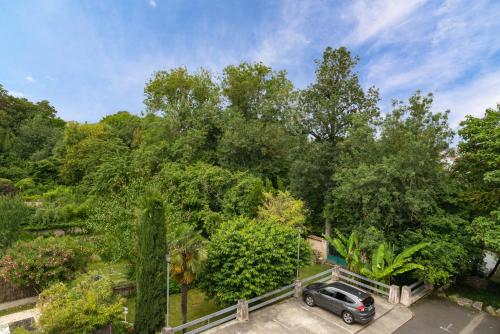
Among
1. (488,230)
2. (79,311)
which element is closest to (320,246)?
(488,230)

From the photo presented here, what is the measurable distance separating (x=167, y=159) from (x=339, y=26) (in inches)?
716

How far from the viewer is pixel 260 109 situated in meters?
30.0

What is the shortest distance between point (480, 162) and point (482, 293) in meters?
7.66

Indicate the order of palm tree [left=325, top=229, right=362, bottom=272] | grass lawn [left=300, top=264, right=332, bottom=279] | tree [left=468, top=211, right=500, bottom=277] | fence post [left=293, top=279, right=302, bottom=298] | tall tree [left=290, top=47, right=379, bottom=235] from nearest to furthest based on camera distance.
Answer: tree [left=468, top=211, right=500, bottom=277]
fence post [left=293, top=279, right=302, bottom=298]
palm tree [left=325, top=229, right=362, bottom=272]
grass lawn [left=300, top=264, right=332, bottom=279]
tall tree [left=290, top=47, right=379, bottom=235]

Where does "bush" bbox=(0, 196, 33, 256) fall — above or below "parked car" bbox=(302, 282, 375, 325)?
above

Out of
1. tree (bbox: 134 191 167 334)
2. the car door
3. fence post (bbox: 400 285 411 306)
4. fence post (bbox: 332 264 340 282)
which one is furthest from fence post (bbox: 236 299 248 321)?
fence post (bbox: 400 285 411 306)

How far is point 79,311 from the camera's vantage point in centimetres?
1014

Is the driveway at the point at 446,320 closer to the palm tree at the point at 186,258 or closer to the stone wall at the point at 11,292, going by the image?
the palm tree at the point at 186,258

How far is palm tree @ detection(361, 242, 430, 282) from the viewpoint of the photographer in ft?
48.8

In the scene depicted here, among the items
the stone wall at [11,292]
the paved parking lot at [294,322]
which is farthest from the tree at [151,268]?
the stone wall at [11,292]

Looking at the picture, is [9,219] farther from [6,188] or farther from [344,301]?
[344,301]

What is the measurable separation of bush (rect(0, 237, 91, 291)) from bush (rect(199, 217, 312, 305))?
7.68m

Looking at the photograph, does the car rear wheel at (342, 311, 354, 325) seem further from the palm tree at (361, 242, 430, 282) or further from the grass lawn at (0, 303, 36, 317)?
the grass lawn at (0, 303, 36, 317)

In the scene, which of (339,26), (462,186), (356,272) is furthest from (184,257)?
(339,26)
